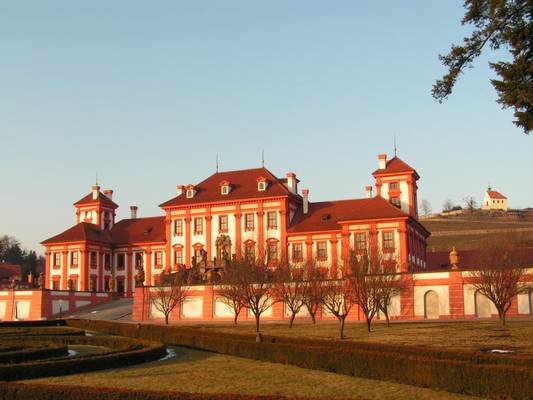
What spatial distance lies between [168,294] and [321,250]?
57.1ft

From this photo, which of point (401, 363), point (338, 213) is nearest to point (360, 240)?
point (338, 213)

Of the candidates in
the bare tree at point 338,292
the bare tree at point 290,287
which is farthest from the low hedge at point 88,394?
the bare tree at point 290,287

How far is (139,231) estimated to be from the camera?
7450 cm

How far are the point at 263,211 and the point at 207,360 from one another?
4187cm

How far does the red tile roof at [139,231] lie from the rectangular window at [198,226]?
5.90m

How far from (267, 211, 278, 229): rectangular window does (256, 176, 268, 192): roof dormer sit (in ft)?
8.82

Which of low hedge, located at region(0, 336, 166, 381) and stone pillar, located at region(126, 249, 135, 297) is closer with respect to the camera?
low hedge, located at region(0, 336, 166, 381)

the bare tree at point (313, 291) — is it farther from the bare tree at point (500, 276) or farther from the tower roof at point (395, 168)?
the tower roof at point (395, 168)

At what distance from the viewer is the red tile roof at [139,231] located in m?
72.4

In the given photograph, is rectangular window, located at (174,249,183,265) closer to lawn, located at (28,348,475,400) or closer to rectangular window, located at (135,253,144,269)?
rectangular window, located at (135,253,144,269)

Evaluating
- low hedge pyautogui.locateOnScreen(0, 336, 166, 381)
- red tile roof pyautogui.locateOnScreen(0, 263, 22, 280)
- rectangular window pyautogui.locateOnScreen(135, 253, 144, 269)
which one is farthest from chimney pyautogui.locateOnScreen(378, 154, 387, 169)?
red tile roof pyautogui.locateOnScreen(0, 263, 22, 280)

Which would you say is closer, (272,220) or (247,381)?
(247,381)

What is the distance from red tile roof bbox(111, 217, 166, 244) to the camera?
238 feet

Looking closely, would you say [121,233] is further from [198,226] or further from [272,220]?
[272,220]
